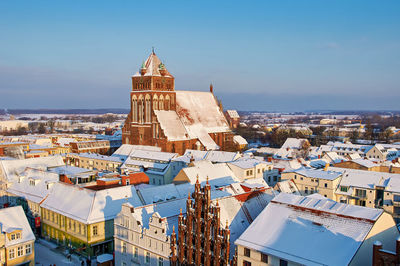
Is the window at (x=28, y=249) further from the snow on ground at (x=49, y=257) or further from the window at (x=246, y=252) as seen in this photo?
the window at (x=246, y=252)

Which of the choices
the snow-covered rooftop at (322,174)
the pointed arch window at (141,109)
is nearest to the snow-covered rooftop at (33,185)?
the snow-covered rooftop at (322,174)

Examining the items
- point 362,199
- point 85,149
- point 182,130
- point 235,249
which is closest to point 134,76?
point 182,130

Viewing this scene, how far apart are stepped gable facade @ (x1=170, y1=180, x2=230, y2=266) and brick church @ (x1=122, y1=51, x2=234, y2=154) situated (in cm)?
5872

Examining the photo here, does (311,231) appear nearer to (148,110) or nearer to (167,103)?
(148,110)

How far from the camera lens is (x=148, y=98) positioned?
96.6 meters

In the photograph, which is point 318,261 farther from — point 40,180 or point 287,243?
point 40,180

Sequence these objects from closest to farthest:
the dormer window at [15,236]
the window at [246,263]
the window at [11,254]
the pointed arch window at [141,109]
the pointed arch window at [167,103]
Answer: the window at [246,263] < the window at [11,254] < the dormer window at [15,236] < the pointed arch window at [141,109] < the pointed arch window at [167,103]

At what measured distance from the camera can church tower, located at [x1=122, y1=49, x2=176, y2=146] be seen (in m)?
95.8

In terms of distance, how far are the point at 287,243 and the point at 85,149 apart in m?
96.8

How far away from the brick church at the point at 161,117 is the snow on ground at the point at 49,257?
151ft

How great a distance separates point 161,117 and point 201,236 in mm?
65143

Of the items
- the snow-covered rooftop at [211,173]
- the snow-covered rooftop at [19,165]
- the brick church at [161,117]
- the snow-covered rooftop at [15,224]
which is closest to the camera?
the snow-covered rooftop at [15,224]

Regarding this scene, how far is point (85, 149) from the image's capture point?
11469cm

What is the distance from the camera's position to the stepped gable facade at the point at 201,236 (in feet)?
99.0
